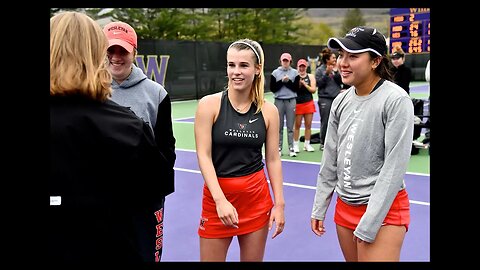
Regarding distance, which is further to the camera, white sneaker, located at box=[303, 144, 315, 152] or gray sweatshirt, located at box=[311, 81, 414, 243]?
white sneaker, located at box=[303, 144, 315, 152]

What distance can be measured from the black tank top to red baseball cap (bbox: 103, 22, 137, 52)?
627 mm

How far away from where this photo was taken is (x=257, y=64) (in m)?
2.86

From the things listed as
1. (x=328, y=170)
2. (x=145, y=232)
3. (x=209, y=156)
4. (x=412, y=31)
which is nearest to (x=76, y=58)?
(x=145, y=232)

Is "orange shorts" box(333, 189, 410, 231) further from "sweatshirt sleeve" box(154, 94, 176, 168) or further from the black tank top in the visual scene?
"sweatshirt sleeve" box(154, 94, 176, 168)

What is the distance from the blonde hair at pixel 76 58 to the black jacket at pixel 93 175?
0.14ft

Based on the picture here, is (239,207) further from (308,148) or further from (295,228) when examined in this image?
(308,148)

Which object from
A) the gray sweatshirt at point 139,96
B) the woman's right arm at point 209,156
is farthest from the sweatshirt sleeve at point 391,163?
the gray sweatshirt at point 139,96

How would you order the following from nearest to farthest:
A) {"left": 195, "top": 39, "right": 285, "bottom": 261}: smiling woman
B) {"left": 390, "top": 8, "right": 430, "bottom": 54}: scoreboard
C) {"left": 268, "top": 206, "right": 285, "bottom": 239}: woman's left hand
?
{"left": 195, "top": 39, "right": 285, "bottom": 261}: smiling woman, {"left": 268, "top": 206, "right": 285, "bottom": 239}: woman's left hand, {"left": 390, "top": 8, "right": 430, "bottom": 54}: scoreboard

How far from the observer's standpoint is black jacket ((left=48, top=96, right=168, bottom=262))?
1604 millimetres

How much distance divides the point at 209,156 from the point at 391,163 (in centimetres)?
100

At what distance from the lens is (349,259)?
8.67 feet

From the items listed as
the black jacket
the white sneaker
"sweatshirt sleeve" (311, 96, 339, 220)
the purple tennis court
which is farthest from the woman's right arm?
the white sneaker

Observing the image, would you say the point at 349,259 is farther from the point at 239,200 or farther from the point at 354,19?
the point at 354,19
